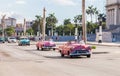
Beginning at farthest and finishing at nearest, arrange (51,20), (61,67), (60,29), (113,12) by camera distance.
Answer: (51,20), (60,29), (113,12), (61,67)

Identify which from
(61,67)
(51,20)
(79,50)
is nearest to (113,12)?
(51,20)

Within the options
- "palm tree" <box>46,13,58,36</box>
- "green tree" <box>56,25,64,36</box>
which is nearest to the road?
"green tree" <box>56,25,64,36</box>

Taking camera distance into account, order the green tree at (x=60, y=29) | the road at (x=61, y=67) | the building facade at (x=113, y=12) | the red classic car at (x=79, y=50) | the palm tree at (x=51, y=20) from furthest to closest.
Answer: the palm tree at (x=51, y=20)
the green tree at (x=60, y=29)
the building facade at (x=113, y=12)
the red classic car at (x=79, y=50)
the road at (x=61, y=67)

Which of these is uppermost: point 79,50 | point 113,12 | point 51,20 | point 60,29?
point 113,12

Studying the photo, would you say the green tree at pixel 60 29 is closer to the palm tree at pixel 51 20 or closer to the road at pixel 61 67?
the palm tree at pixel 51 20

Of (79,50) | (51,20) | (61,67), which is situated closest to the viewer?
(61,67)

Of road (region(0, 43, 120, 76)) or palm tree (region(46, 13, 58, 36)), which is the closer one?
road (region(0, 43, 120, 76))

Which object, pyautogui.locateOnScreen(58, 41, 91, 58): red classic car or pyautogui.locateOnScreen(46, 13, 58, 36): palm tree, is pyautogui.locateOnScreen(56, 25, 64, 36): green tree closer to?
pyautogui.locateOnScreen(46, 13, 58, 36): palm tree

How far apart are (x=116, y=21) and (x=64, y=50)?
114m

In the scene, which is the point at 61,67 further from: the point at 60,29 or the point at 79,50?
the point at 60,29

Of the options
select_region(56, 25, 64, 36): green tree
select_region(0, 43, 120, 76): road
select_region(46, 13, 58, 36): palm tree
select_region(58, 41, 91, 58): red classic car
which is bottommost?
select_region(0, 43, 120, 76): road

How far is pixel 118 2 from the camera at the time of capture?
147250 mm

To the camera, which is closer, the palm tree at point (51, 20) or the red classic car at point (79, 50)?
the red classic car at point (79, 50)

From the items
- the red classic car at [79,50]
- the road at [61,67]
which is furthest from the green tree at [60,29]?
the road at [61,67]
